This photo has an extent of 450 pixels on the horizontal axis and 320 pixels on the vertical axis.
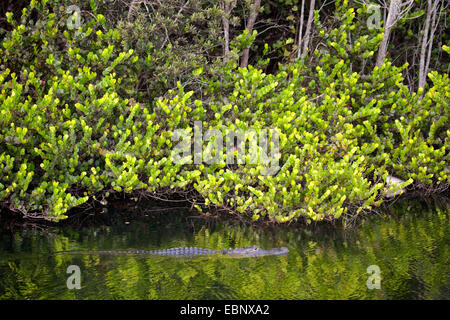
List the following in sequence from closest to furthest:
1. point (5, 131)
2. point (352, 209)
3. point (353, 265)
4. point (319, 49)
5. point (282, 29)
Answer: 1. point (353, 265)
2. point (5, 131)
3. point (352, 209)
4. point (319, 49)
5. point (282, 29)

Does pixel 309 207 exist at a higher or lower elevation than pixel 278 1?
lower

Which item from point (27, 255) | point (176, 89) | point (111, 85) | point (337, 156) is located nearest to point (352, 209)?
point (337, 156)

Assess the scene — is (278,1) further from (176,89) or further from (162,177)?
(162,177)

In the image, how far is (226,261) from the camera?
294 inches

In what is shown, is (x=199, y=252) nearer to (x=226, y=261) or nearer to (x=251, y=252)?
(x=226, y=261)

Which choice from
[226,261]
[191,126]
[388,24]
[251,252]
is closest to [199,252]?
[226,261]

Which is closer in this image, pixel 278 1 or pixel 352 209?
pixel 352 209

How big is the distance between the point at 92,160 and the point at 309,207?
339 cm

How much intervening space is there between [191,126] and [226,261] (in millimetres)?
3501

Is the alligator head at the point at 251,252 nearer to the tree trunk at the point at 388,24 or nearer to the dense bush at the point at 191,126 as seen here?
the dense bush at the point at 191,126
